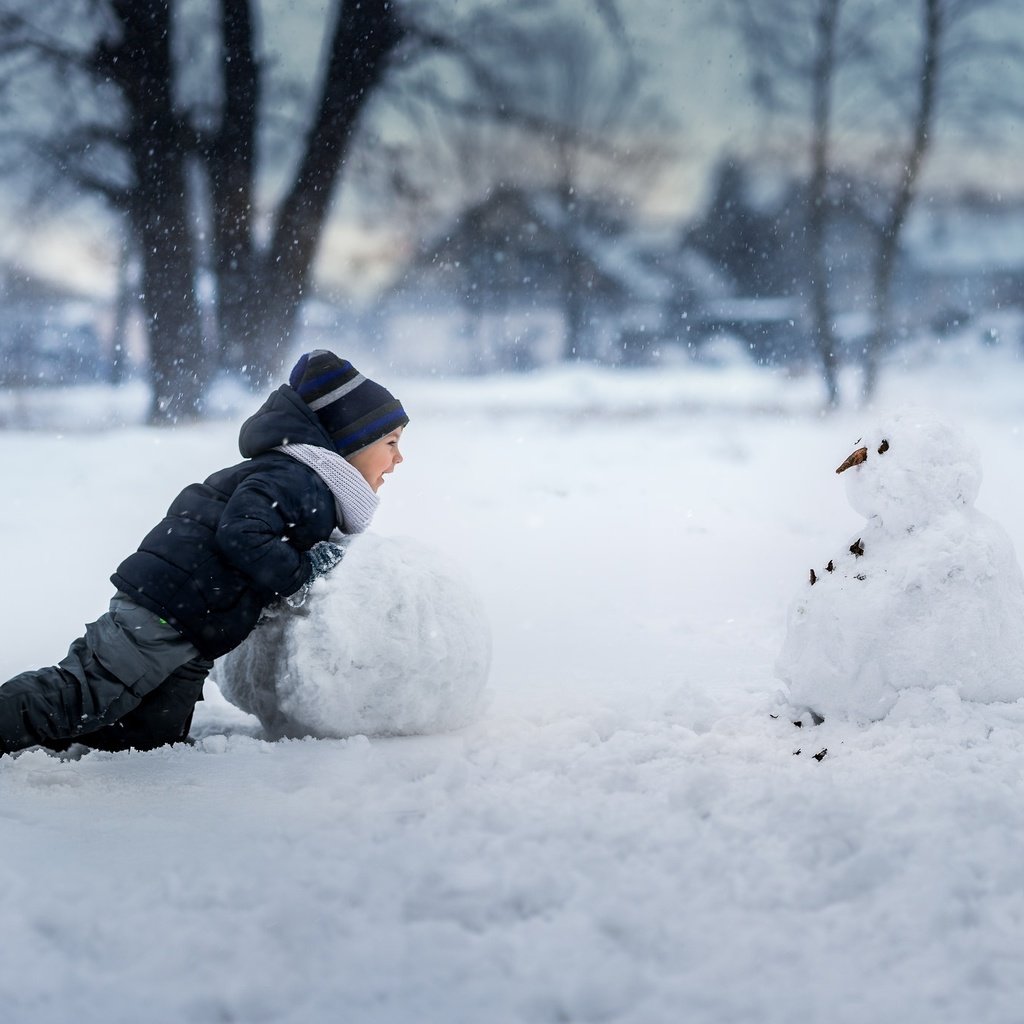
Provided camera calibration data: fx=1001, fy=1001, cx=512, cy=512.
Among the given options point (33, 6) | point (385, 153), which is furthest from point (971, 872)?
point (33, 6)

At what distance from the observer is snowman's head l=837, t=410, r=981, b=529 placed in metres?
3.02

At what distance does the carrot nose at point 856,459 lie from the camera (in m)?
3.12

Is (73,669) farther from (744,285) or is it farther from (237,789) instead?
(744,285)

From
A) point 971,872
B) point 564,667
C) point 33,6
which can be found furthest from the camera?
point 33,6

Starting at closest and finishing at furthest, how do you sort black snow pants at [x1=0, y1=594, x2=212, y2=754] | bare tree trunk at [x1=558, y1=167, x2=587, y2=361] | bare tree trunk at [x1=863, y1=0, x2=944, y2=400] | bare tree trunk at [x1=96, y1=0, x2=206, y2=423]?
black snow pants at [x1=0, y1=594, x2=212, y2=754], bare tree trunk at [x1=96, y1=0, x2=206, y2=423], bare tree trunk at [x1=558, y1=167, x2=587, y2=361], bare tree trunk at [x1=863, y1=0, x2=944, y2=400]

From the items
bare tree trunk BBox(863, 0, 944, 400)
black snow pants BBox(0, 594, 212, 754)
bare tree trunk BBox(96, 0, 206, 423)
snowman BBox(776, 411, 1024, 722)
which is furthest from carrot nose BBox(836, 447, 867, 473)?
bare tree trunk BBox(863, 0, 944, 400)

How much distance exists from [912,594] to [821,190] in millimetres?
7380

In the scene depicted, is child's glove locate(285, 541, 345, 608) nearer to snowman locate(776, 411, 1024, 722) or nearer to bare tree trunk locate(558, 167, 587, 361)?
snowman locate(776, 411, 1024, 722)

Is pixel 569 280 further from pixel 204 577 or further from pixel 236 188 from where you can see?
pixel 204 577

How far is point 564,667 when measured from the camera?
4199 mm

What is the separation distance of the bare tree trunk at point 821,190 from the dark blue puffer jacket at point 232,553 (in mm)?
7076

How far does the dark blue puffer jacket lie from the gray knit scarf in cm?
3

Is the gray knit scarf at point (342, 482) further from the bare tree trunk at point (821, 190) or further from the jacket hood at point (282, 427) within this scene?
the bare tree trunk at point (821, 190)

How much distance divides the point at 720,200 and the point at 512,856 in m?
7.99
